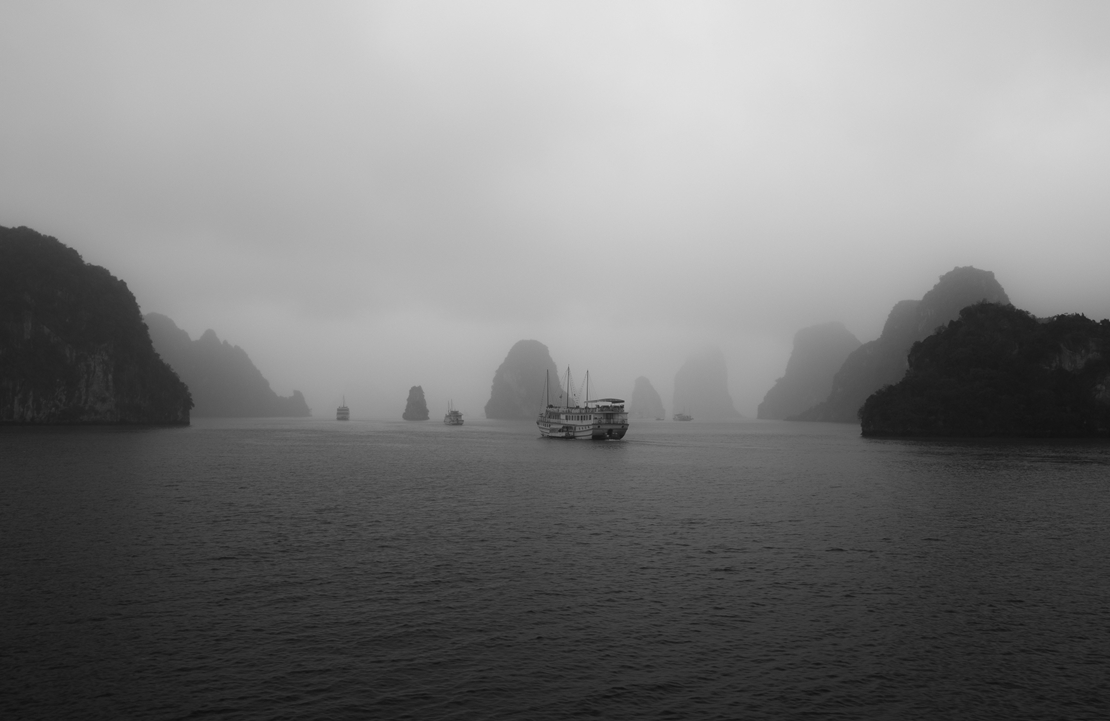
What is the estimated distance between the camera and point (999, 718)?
18.3 meters

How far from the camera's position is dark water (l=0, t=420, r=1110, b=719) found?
1944cm

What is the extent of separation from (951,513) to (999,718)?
126ft

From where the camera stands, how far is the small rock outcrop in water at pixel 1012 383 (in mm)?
162250

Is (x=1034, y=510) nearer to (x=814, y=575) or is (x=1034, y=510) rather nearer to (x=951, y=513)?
(x=951, y=513)

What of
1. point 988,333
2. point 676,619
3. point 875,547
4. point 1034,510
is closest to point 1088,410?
point 988,333

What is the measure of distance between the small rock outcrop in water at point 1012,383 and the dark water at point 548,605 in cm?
12457

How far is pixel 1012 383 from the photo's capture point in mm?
167625

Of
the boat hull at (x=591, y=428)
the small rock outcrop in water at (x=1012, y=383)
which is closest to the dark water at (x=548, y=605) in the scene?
the boat hull at (x=591, y=428)

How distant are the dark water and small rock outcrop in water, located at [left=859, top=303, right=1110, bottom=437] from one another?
12457 cm

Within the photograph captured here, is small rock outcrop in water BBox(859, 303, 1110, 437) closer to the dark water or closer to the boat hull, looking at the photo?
the boat hull

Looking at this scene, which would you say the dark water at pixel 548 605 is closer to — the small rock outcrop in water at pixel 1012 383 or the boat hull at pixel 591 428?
the boat hull at pixel 591 428

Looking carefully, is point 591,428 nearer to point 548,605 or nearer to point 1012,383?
point 1012,383

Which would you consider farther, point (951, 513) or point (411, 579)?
point (951, 513)

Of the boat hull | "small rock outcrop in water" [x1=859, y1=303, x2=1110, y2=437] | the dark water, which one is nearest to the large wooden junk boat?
the boat hull
